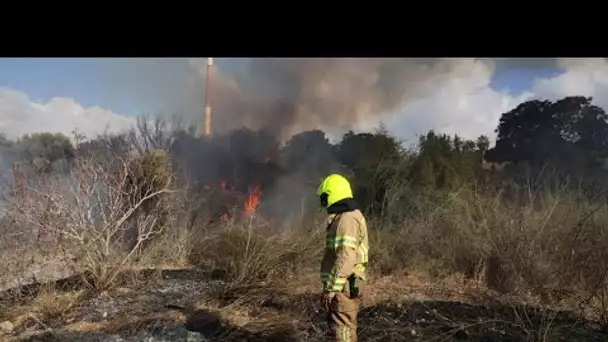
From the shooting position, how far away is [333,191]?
4.62 meters

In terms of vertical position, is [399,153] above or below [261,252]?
above

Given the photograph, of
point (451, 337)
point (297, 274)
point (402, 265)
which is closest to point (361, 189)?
point (402, 265)

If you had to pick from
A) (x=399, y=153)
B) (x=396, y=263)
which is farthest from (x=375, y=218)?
(x=399, y=153)

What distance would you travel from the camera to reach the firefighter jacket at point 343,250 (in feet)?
14.7

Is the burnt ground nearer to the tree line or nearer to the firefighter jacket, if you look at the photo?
the firefighter jacket

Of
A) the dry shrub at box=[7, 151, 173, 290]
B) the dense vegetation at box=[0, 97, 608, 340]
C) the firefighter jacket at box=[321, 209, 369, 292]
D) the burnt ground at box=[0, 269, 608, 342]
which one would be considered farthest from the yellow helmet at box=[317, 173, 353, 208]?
the dry shrub at box=[7, 151, 173, 290]

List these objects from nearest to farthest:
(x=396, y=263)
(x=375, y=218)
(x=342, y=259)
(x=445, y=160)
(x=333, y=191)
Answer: (x=342, y=259) < (x=333, y=191) < (x=396, y=263) < (x=375, y=218) < (x=445, y=160)

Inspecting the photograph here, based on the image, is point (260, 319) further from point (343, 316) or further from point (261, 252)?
point (343, 316)

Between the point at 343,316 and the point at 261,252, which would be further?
the point at 261,252

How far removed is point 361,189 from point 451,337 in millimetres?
6023

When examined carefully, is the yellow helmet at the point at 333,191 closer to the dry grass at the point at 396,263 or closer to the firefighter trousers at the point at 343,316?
the firefighter trousers at the point at 343,316

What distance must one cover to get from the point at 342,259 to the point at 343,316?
543mm

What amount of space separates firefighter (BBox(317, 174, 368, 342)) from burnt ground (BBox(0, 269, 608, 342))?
3.98 feet

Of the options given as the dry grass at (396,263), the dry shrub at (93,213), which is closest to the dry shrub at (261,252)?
the dry grass at (396,263)
